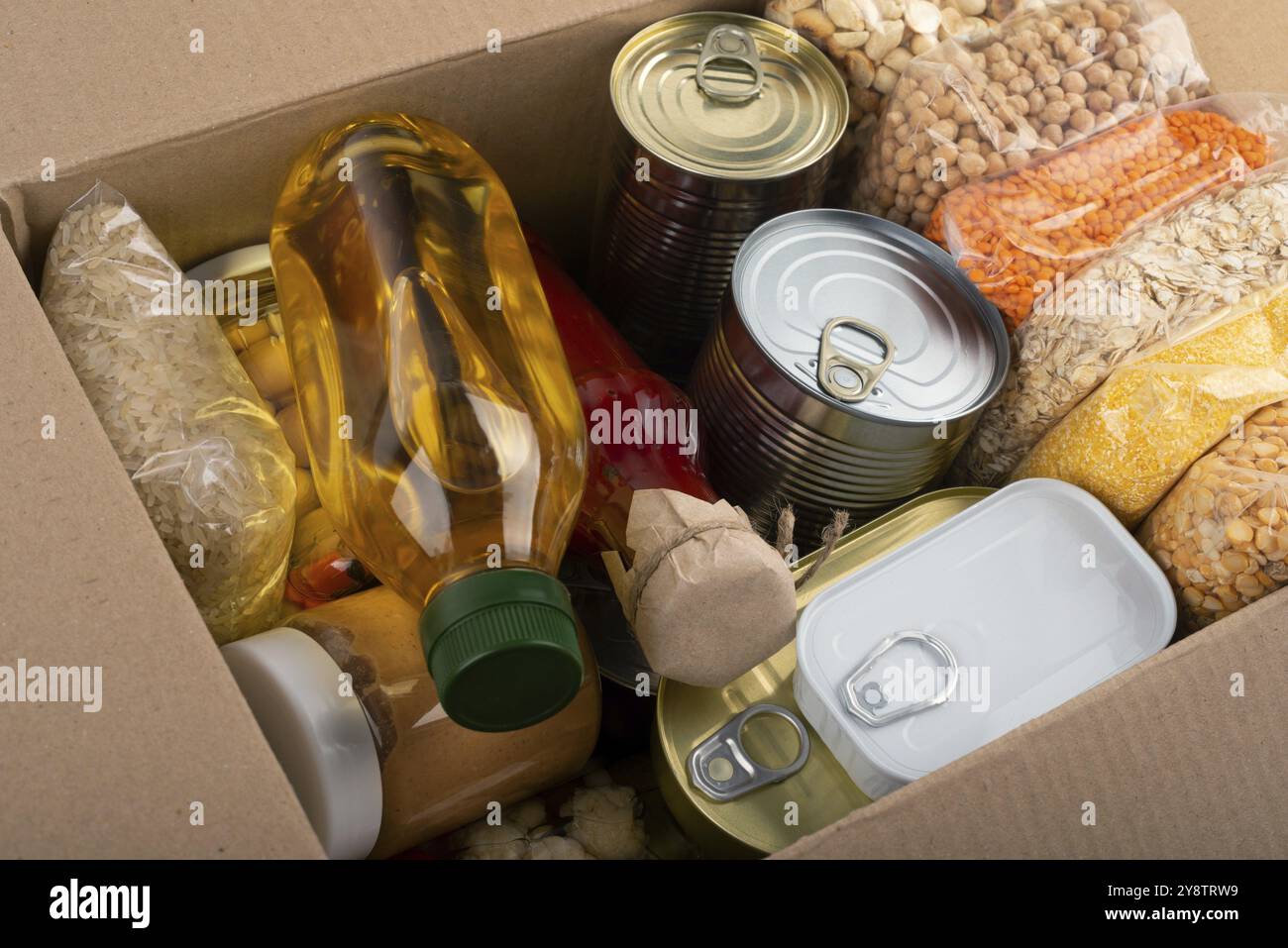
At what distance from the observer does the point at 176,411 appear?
83 cm

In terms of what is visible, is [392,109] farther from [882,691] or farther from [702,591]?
[882,691]

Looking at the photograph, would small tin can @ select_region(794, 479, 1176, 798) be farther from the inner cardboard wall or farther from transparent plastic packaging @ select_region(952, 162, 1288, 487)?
the inner cardboard wall

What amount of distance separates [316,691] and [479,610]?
0.17 meters

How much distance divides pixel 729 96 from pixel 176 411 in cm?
52

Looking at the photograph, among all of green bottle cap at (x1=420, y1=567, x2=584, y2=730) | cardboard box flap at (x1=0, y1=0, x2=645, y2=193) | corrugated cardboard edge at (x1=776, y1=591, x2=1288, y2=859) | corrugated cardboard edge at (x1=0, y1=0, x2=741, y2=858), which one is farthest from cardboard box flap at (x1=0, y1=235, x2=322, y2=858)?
A: corrugated cardboard edge at (x1=776, y1=591, x2=1288, y2=859)

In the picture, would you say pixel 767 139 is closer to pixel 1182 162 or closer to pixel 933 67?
pixel 933 67

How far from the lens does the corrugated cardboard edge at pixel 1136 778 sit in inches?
28.4

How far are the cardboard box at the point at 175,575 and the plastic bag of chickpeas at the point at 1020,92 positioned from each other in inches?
5.1

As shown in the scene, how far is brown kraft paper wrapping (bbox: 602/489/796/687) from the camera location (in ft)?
2.65

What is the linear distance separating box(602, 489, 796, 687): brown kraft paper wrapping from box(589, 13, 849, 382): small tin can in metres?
0.25

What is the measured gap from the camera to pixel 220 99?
92cm

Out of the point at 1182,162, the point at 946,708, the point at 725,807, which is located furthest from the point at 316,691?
the point at 1182,162

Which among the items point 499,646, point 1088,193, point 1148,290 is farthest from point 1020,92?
point 499,646

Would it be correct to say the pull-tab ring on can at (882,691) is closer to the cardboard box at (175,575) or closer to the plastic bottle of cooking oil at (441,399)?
the cardboard box at (175,575)
